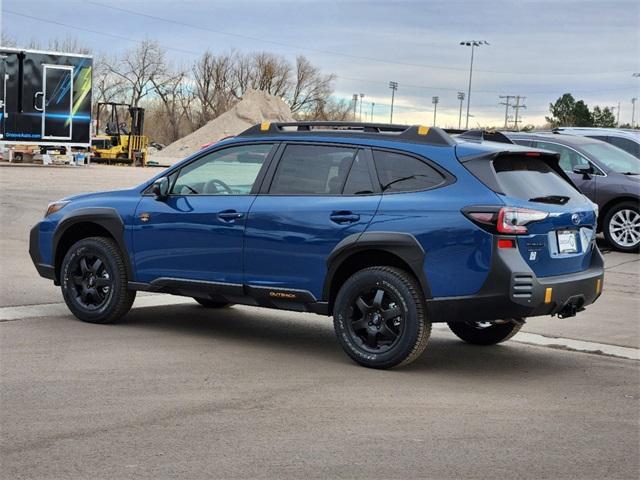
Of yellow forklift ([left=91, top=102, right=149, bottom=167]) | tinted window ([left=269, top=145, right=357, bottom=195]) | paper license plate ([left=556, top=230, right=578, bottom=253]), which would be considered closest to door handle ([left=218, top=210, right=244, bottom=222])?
tinted window ([left=269, top=145, right=357, bottom=195])

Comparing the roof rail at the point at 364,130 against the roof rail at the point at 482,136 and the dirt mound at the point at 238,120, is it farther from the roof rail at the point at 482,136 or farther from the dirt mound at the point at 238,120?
the dirt mound at the point at 238,120

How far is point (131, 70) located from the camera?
98.1m

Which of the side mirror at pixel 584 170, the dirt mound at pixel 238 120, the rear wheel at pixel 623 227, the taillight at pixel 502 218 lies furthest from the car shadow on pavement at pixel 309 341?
the dirt mound at pixel 238 120

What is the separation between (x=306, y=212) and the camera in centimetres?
742

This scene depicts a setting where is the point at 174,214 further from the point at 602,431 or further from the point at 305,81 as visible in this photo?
the point at 305,81

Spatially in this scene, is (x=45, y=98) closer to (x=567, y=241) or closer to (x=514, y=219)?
(x=567, y=241)

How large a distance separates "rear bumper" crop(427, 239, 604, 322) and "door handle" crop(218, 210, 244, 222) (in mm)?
1800

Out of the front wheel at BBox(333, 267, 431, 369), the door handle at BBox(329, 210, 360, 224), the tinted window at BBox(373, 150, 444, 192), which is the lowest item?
the front wheel at BBox(333, 267, 431, 369)

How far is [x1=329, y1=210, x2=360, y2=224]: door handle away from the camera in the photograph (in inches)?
284

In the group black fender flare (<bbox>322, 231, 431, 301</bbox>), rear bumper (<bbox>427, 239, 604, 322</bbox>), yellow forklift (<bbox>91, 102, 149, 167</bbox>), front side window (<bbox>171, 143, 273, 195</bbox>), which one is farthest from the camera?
yellow forklift (<bbox>91, 102, 149, 167</bbox>)

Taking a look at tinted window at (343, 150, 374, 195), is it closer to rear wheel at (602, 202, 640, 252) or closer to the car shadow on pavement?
the car shadow on pavement

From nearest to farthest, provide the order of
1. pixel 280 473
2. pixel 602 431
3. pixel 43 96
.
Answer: pixel 280 473 → pixel 602 431 → pixel 43 96

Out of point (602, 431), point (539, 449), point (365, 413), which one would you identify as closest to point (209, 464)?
point (365, 413)

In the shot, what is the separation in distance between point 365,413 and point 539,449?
1112mm
